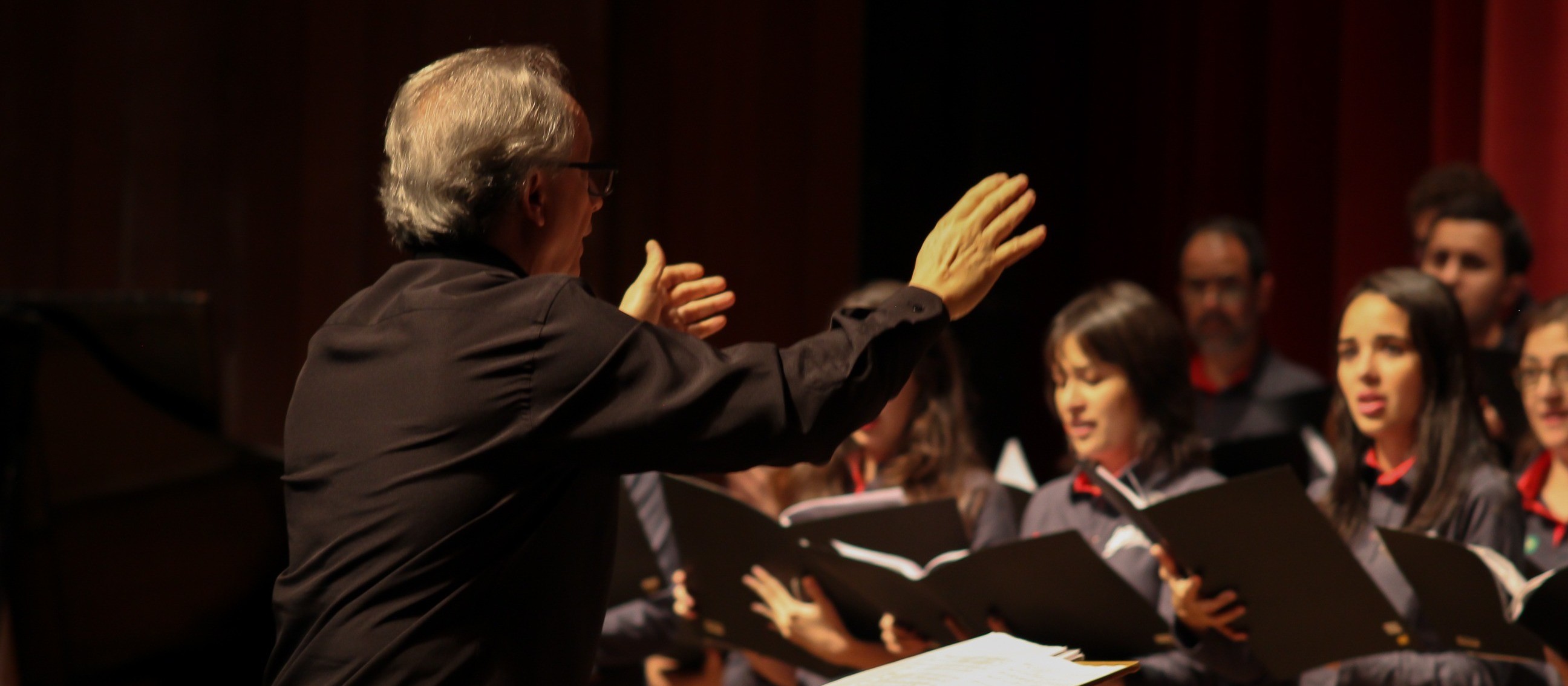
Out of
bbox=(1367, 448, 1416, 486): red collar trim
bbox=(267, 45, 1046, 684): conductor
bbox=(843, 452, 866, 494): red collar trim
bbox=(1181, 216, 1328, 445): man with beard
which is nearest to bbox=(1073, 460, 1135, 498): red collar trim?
bbox=(1367, 448, 1416, 486): red collar trim

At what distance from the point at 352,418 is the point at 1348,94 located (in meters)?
3.68

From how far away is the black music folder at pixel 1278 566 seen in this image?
2.06 m

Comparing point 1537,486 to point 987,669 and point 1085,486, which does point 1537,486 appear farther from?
point 987,669

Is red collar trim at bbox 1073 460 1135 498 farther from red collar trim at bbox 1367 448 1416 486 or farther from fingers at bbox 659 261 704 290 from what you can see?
fingers at bbox 659 261 704 290

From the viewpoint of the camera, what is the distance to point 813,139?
5340 mm

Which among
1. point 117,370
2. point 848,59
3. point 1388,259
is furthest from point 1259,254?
point 117,370

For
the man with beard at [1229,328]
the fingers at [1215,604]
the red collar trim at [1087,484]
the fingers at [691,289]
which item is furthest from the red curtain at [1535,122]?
Result: the fingers at [691,289]

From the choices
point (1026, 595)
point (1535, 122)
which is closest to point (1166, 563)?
point (1026, 595)

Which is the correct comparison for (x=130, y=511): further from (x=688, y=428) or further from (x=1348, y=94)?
(x=1348, y=94)

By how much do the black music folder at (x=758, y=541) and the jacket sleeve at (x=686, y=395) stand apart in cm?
101

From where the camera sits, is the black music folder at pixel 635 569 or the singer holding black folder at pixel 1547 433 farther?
the black music folder at pixel 635 569

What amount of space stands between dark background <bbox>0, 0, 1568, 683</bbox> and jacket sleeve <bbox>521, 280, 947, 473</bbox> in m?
2.79

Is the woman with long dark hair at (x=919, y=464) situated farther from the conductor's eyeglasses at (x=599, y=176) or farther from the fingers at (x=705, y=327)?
the conductor's eyeglasses at (x=599, y=176)

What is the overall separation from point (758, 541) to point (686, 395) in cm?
113
